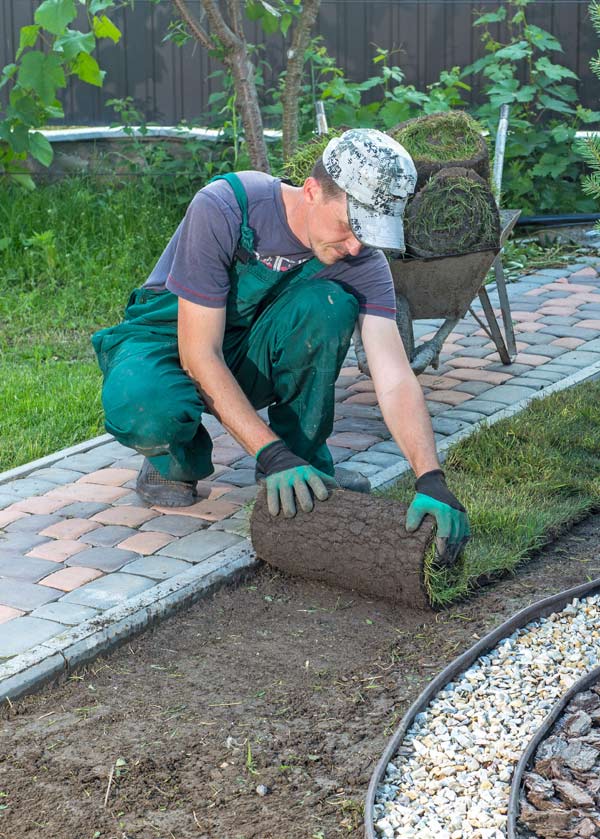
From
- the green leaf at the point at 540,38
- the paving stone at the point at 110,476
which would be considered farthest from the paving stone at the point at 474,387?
the green leaf at the point at 540,38

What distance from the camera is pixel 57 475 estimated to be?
4.71 metres

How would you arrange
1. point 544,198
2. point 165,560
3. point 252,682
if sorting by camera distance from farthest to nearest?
point 544,198 < point 165,560 < point 252,682

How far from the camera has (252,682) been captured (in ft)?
10.5

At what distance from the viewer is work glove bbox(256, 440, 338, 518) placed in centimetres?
359

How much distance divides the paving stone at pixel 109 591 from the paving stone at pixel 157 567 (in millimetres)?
35

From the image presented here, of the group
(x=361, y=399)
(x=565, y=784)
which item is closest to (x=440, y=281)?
(x=361, y=399)

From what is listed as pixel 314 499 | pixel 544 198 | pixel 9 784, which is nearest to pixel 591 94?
pixel 544 198

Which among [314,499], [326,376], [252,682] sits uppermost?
[326,376]

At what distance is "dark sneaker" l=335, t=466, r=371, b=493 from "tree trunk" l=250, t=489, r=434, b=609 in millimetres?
637

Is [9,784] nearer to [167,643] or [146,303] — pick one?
[167,643]

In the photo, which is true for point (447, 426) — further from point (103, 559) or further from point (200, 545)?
point (103, 559)

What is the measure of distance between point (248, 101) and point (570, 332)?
251 centimetres

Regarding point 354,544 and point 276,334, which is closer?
point 354,544

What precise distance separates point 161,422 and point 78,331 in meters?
2.95
